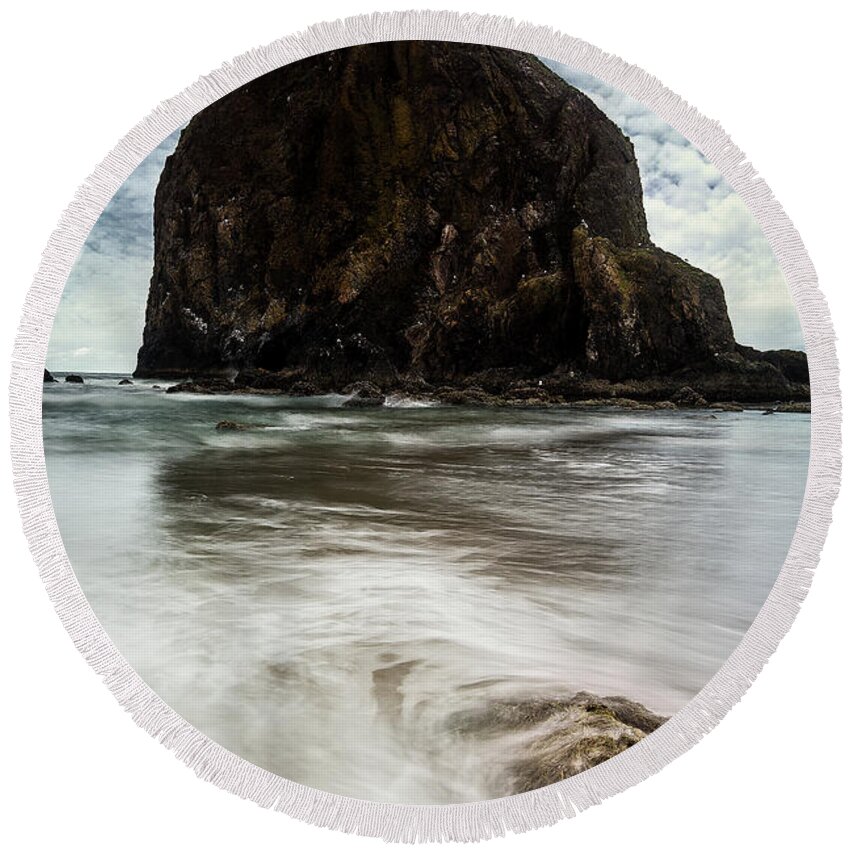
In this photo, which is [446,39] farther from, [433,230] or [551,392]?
[551,392]

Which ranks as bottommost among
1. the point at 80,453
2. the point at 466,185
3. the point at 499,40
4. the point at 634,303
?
the point at 80,453

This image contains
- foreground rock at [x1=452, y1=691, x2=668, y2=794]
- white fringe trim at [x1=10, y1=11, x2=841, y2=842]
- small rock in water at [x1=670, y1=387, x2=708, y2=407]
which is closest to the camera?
foreground rock at [x1=452, y1=691, x2=668, y2=794]

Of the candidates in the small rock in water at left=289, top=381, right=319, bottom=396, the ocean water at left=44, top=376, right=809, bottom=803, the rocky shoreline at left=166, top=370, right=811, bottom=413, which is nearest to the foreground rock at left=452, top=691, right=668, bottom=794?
the ocean water at left=44, top=376, right=809, bottom=803

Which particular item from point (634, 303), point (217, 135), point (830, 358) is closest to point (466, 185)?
point (634, 303)

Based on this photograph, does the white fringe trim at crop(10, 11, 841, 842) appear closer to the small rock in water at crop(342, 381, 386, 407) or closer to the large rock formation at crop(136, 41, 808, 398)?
the large rock formation at crop(136, 41, 808, 398)

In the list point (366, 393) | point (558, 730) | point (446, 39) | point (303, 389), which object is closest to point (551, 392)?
point (366, 393)

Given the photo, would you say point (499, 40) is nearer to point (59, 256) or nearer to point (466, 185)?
point (466, 185)
